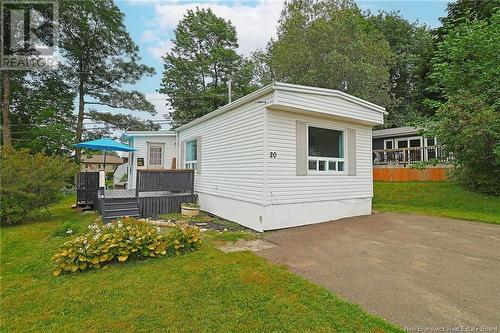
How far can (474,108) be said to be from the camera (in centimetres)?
953

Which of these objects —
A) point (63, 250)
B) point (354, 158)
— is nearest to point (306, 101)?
point (354, 158)

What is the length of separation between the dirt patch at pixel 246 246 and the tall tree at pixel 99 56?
16.1 metres

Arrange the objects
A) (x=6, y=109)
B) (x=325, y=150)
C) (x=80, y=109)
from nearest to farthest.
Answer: (x=325, y=150) → (x=6, y=109) → (x=80, y=109)

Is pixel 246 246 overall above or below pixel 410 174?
below

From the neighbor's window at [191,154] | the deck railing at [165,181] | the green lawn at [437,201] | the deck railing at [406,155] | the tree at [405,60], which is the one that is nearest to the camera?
the deck railing at [165,181]

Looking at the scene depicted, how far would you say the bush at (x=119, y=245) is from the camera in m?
3.95

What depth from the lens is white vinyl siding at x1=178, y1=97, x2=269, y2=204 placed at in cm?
649

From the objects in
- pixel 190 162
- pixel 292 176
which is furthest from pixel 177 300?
pixel 190 162

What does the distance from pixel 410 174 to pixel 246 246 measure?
12.2 meters

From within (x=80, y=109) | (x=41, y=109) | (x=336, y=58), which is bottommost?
(x=41, y=109)

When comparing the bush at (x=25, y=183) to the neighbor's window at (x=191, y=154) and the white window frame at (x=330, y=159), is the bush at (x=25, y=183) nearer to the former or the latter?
the neighbor's window at (x=191, y=154)

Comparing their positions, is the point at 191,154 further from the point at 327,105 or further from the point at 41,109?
the point at 41,109

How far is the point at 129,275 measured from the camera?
367 centimetres

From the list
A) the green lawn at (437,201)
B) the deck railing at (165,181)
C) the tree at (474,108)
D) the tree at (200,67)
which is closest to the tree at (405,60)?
the tree at (474,108)
